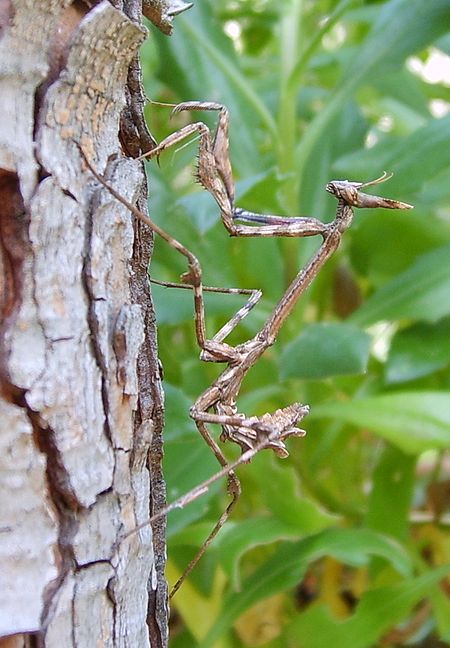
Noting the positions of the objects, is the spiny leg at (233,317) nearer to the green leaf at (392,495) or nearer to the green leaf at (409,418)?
the green leaf at (409,418)

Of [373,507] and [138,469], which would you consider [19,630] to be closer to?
[138,469]

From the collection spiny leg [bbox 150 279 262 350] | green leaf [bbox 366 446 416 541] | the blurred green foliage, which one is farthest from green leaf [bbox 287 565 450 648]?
spiny leg [bbox 150 279 262 350]

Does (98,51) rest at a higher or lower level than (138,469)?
higher

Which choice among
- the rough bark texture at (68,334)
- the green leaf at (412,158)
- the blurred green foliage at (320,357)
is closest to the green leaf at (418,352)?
the blurred green foliage at (320,357)

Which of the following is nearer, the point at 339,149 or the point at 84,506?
the point at 84,506

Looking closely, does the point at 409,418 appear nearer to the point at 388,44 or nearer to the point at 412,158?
the point at 412,158

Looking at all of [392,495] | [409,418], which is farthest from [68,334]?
[392,495]

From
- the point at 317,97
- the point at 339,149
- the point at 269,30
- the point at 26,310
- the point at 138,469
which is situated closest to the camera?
the point at 26,310

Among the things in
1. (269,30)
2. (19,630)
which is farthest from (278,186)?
(269,30)

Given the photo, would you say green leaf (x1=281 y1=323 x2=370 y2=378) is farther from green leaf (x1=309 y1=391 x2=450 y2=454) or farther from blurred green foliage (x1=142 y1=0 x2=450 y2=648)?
green leaf (x1=309 y1=391 x2=450 y2=454)
